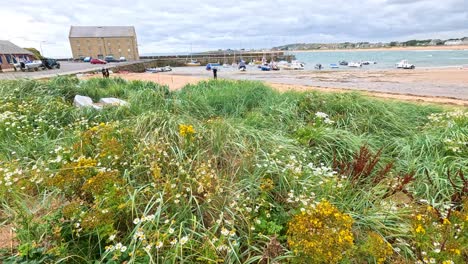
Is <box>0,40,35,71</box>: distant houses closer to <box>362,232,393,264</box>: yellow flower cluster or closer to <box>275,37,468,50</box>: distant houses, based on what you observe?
<box>362,232,393,264</box>: yellow flower cluster

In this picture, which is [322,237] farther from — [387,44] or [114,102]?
[387,44]

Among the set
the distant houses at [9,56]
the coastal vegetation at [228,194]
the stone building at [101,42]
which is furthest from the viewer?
the stone building at [101,42]

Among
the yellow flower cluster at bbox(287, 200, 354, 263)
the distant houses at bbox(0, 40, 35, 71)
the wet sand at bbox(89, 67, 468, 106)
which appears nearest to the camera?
the yellow flower cluster at bbox(287, 200, 354, 263)

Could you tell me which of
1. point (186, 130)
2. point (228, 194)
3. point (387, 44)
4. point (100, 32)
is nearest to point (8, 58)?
point (186, 130)

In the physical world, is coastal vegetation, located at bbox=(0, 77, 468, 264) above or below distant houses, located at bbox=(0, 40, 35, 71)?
below

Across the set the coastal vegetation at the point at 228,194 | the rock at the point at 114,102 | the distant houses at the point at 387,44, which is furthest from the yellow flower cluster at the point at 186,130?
the distant houses at the point at 387,44

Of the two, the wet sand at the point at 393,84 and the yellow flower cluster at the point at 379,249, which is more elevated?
the yellow flower cluster at the point at 379,249

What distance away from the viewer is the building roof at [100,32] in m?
76.9

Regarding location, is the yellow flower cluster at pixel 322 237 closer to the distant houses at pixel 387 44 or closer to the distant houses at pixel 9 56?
the distant houses at pixel 9 56

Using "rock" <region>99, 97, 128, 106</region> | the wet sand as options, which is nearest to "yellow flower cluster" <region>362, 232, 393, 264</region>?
"rock" <region>99, 97, 128, 106</region>

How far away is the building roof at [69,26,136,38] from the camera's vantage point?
252 feet

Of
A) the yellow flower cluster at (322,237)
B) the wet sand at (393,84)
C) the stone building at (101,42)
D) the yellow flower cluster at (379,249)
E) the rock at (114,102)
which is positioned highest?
the stone building at (101,42)

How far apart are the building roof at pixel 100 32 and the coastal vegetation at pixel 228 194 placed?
285 ft

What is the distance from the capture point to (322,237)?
1636 mm
